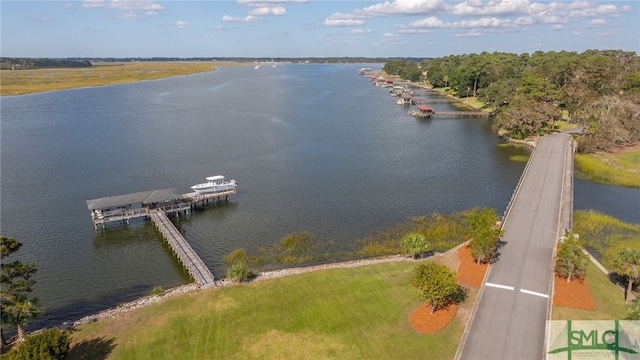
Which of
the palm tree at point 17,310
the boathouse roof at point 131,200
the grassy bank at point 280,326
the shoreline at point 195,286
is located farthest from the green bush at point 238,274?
the boathouse roof at point 131,200

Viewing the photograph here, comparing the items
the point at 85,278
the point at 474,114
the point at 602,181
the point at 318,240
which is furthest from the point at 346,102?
the point at 85,278

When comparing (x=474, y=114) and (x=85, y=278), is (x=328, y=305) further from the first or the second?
(x=474, y=114)

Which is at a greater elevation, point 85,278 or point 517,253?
point 517,253

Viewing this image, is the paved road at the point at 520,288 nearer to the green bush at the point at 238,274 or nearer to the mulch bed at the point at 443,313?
the mulch bed at the point at 443,313

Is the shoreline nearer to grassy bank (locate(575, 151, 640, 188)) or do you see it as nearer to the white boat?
the white boat

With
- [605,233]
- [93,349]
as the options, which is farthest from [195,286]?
[605,233]

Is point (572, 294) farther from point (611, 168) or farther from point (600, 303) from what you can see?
point (611, 168)

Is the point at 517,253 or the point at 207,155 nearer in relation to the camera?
the point at 517,253
